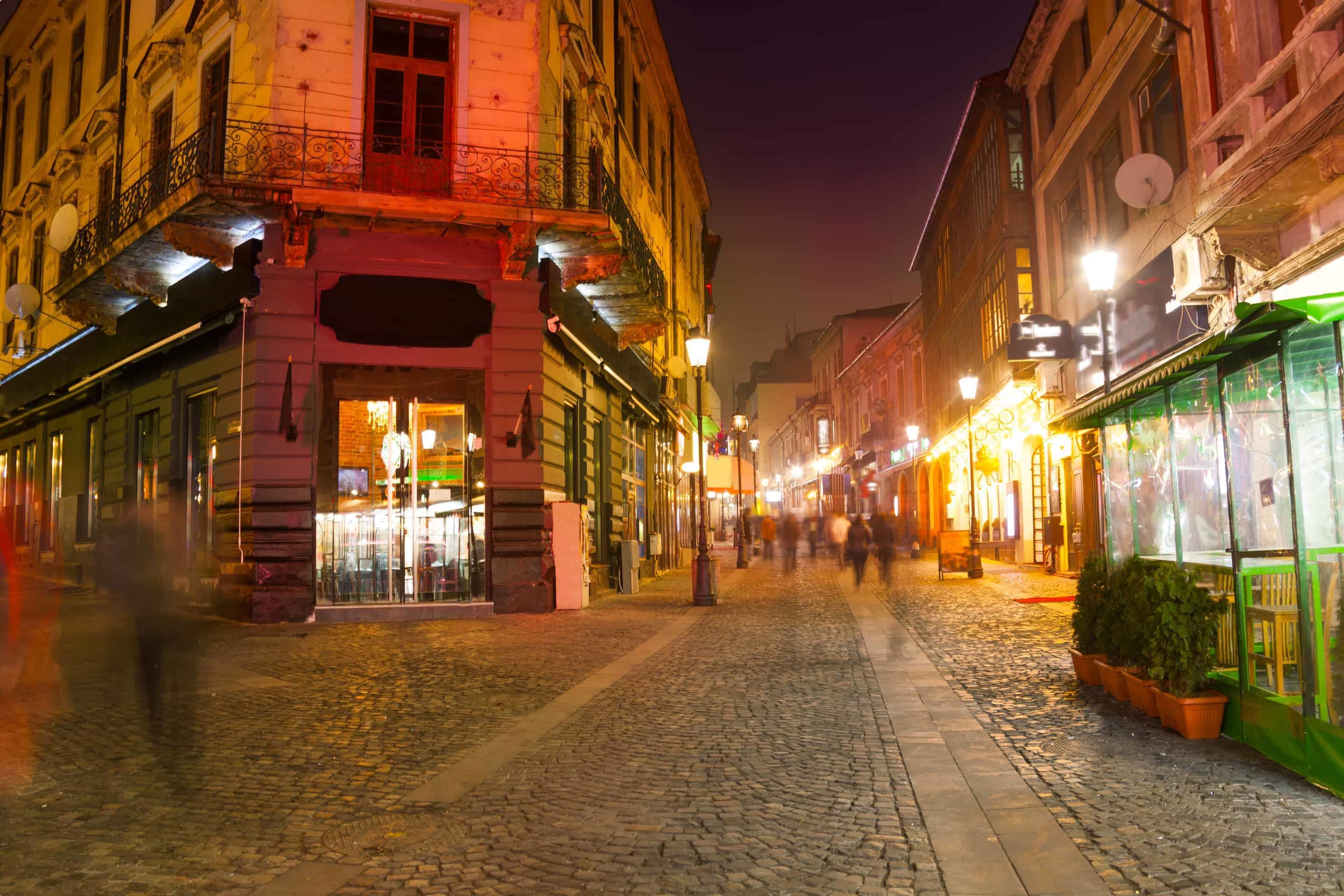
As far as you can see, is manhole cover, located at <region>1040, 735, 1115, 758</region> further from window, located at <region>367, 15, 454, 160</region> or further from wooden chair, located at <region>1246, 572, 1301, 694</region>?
window, located at <region>367, 15, 454, 160</region>

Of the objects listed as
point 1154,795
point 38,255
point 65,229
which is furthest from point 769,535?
point 1154,795

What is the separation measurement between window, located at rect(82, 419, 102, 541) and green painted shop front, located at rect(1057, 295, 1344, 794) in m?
20.7

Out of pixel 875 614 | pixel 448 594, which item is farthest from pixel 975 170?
pixel 448 594

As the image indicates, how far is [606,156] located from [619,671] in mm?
13625

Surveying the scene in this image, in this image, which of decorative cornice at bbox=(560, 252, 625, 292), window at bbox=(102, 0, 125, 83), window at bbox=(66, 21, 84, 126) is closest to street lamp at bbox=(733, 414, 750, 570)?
decorative cornice at bbox=(560, 252, 625, 292)

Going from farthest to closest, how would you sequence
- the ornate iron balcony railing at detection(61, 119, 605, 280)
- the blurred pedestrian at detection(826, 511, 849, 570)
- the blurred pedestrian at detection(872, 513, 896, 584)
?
the blurred pedestrian at detection(826, 511, 849, 570) → the blurred pedestrian at detection(872, 513, 896, 584) → the ornate iron balcony railing at detection(61, 119, 605, 280)

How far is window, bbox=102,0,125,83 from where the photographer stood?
803 inches

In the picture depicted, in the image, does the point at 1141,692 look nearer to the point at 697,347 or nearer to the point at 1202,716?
the point at 1202,716

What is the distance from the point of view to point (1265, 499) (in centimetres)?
648

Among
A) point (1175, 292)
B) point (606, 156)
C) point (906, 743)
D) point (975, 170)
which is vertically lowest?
point (906, 743)

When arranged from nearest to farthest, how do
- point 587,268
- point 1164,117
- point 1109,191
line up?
point 1164,117
point 587,268
point 1109,191

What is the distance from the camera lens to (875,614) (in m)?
14.9

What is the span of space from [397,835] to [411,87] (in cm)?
1292

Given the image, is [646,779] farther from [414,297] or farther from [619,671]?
[414,297]
